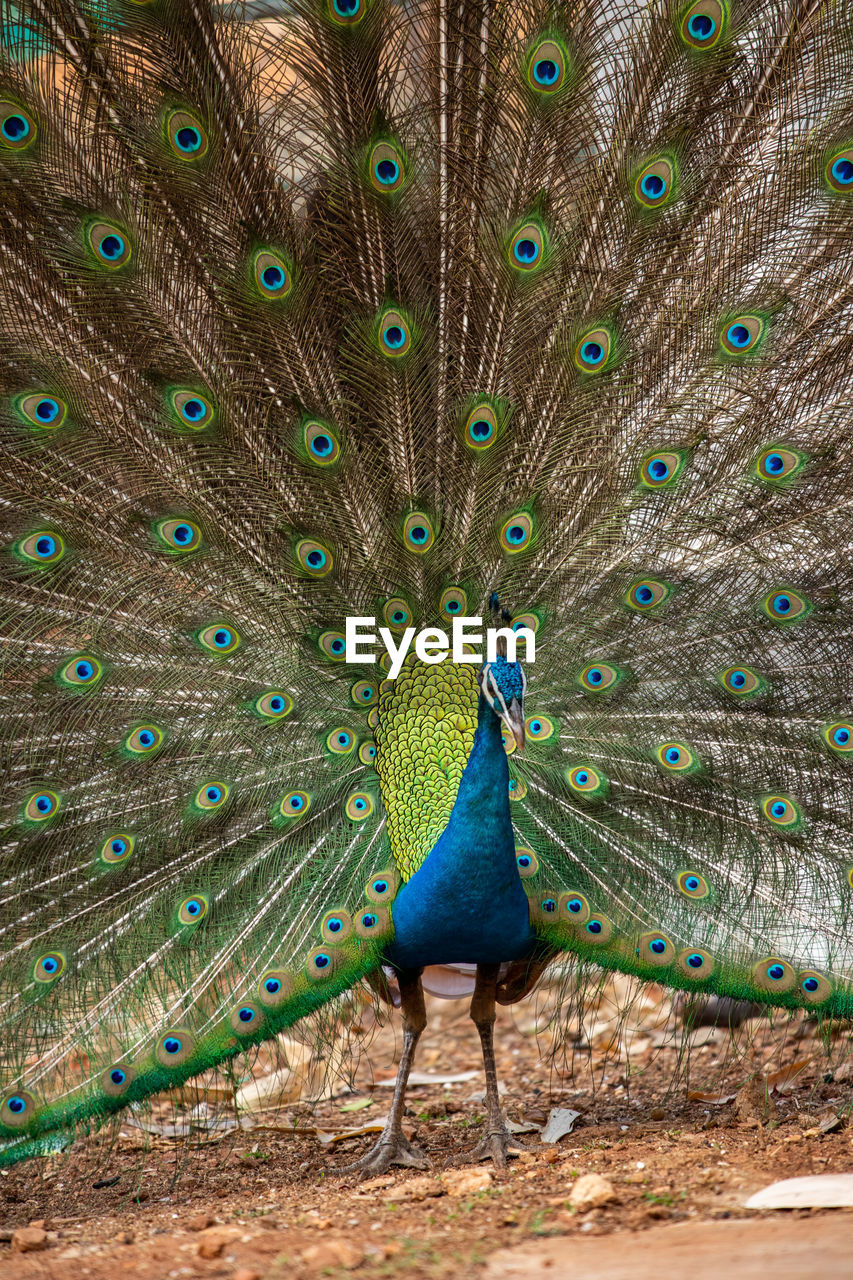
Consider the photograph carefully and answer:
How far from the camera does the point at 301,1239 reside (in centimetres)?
312

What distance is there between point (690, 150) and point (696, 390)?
2.56ft

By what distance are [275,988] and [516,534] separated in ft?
5.80

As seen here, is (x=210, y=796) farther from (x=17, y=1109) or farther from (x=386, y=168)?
(x=386, y=168)

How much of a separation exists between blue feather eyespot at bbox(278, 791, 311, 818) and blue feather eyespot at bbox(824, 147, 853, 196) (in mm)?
2753

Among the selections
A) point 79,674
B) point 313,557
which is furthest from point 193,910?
point 313,557

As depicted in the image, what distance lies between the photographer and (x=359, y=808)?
160 inches

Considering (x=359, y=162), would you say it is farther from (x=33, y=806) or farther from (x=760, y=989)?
(x=760, y=989)

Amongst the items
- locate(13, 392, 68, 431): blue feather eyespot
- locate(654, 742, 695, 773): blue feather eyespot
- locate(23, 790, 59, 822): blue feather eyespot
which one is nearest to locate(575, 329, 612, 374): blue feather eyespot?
locate(654, 742, 695, 773): blue feather eyespot

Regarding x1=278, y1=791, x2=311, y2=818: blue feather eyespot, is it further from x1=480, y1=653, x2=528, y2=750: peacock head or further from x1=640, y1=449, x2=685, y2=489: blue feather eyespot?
x1=640, y1=449, x2=685, y2=489: blue feather eyespot

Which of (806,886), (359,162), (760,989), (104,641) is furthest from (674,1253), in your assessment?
(359,162)

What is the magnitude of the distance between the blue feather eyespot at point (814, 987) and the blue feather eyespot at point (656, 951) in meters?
0.46

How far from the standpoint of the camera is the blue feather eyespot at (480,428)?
4.03m

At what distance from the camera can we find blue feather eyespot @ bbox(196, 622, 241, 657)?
4.07 meters

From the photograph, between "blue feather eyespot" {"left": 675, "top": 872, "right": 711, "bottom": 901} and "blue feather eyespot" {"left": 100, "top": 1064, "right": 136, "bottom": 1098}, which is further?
"blue feather eyespot" {"left": 675, "top": 872, "right": 711, "bottom": 901}
